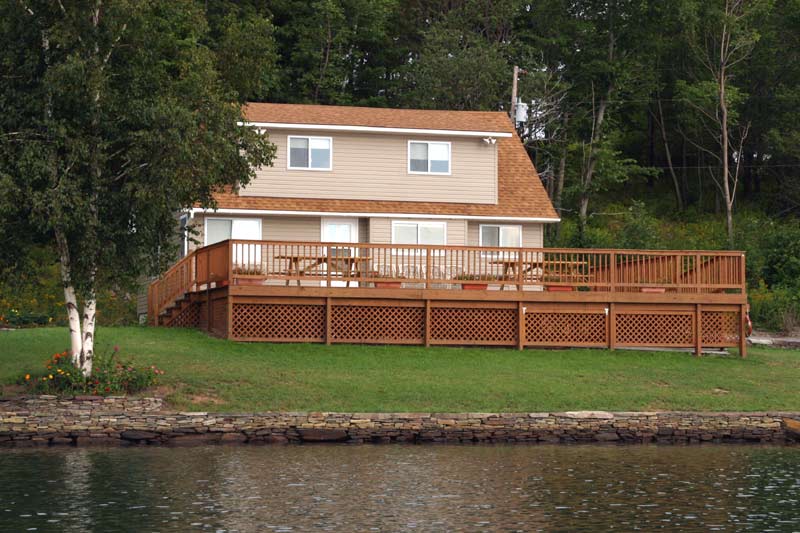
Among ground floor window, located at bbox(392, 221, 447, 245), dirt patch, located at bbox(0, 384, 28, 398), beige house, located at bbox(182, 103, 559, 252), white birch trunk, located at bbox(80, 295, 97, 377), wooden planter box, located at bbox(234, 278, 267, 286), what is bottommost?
dirt patch, located at bbox(0, 384, 28, 398)

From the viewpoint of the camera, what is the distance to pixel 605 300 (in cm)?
3072

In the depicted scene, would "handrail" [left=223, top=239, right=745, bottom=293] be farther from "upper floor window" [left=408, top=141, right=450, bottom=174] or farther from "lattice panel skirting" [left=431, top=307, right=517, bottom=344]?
"upper floor window" [left=408, top=141, right=450, bottom=174]

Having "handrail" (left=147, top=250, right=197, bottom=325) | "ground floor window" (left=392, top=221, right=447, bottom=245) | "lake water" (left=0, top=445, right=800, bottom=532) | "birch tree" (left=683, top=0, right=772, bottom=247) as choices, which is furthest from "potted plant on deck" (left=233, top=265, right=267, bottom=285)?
"birch tree" (left=683, top=0, right=772, bottom=247)

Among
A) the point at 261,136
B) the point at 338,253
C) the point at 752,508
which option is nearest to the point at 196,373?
the point at 261,136

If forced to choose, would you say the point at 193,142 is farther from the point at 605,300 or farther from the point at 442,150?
the point at 442,150

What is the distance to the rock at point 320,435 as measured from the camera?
899 inches

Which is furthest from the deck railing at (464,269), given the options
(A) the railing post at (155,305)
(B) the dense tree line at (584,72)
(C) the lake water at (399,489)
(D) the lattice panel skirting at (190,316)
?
(B) the dense tree line at (584,72)

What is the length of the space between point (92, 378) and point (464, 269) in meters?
11.5

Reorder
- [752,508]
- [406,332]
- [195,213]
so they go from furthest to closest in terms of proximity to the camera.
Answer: [195,213], [406,332], [752,508]

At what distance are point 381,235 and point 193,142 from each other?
564 inches

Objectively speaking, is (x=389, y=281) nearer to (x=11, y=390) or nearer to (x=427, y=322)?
(x=427, y=322)

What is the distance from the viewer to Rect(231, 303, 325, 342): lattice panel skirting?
29.7 m

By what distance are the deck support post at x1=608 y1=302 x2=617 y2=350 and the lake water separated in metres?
8.00

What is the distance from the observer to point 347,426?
906 inches
